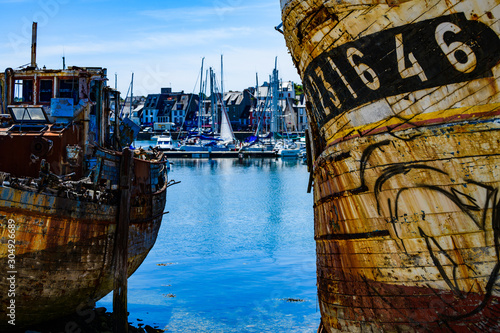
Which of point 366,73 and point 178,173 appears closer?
point 366,73

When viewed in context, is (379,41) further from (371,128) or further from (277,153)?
(277,153)

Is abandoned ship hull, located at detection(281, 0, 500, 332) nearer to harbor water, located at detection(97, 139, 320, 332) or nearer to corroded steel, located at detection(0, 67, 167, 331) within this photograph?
corroded steel, located at detection(0, 67, 167, 331)

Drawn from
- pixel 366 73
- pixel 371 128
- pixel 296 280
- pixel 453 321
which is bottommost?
pixel 296 280

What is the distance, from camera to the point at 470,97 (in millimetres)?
A: 5863

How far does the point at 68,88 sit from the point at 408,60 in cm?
1053

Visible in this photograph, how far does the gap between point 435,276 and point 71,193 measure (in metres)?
7.66

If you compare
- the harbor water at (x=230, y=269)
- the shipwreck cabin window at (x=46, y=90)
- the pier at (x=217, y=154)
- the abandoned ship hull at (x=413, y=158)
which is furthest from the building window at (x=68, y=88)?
the pier at (x=217, y=154)

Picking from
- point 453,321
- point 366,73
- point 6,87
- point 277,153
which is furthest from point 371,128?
point 277,153

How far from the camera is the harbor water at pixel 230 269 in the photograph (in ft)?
48.4

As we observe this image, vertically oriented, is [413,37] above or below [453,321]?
above

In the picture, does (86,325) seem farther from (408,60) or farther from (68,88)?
(408,60)

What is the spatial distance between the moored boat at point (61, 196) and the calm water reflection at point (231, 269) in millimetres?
2032

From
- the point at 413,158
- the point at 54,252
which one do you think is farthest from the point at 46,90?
the point at 413,158

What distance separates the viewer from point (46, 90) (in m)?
14.6
